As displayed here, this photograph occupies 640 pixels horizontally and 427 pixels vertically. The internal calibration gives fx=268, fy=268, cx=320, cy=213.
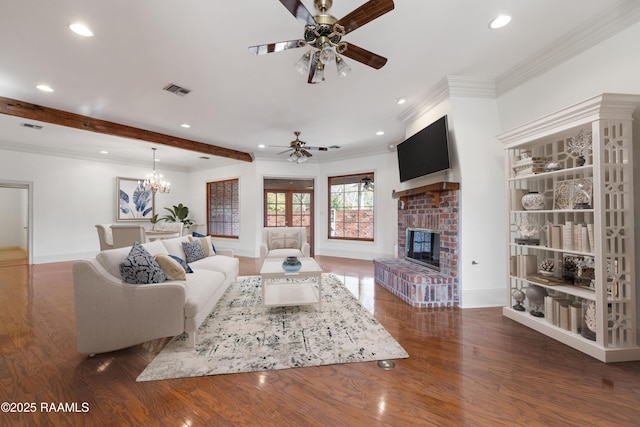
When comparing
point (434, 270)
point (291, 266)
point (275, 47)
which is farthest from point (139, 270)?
point (434, 270)

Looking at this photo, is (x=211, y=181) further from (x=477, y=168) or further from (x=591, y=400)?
(x=591, y=400)

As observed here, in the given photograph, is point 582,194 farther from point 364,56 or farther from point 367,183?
point 367,183

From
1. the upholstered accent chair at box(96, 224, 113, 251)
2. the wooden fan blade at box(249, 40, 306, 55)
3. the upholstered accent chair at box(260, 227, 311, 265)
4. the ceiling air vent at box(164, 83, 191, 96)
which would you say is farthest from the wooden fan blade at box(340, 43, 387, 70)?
the upholstered accent chair at box(96, 224, 113, 251)

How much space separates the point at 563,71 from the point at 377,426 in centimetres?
350

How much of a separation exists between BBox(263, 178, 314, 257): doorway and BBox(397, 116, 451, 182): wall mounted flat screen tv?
11.6 ft

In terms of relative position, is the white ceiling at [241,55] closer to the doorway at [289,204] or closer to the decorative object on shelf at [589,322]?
the decorative object on shelf at [589,322]

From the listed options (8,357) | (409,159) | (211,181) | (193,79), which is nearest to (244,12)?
(193,79)

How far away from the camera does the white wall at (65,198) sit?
5.95 metres

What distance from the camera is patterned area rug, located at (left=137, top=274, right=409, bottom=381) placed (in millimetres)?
2013

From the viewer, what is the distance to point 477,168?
3.30 m

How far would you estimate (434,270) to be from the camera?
3.69 meters

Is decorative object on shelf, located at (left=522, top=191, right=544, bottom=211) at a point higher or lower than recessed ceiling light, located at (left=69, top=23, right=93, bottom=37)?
lower

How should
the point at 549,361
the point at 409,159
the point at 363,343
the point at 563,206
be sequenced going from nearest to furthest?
the point at 549,361, the point at 363,343, the point at 563,206, the point at 409,159

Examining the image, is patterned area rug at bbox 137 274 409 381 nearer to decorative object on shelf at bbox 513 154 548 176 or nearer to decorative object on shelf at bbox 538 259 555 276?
decorative object on shelf at bbox 538 259 555 276
